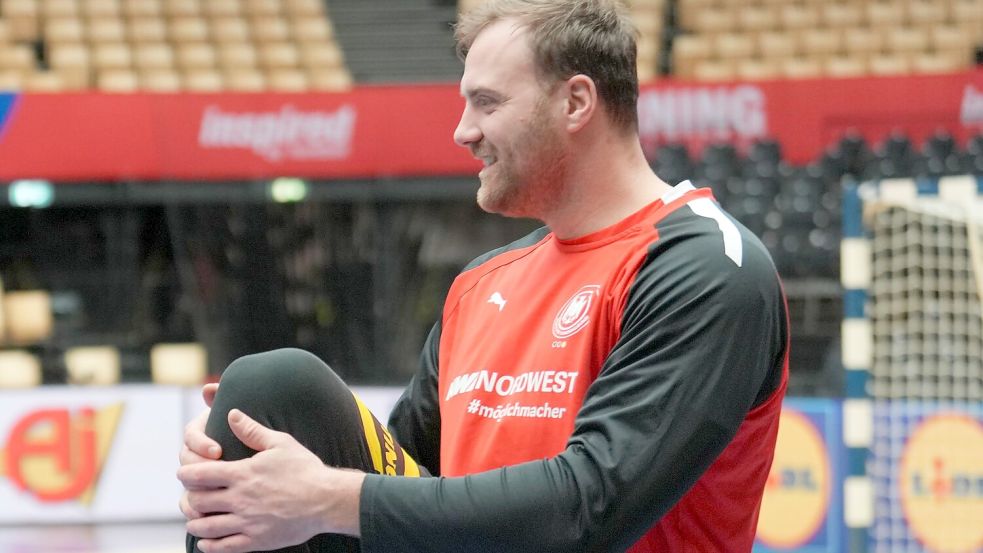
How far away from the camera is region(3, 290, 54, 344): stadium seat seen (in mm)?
10797

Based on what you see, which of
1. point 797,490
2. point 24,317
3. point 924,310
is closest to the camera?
point 924,310

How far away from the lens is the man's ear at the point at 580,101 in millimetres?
1800

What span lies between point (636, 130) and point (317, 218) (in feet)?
34.7

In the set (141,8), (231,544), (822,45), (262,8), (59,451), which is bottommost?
(59,451)

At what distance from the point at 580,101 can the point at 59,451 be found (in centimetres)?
648

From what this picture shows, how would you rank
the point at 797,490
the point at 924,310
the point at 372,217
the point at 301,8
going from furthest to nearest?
the point at 301,8, the point at 372,217, the point at 797,490, the point at 924,310

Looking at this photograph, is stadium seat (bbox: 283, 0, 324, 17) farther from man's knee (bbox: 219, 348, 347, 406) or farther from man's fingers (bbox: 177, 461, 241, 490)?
man's fingers (bbox: 177, 461, 241, 490)

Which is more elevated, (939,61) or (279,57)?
(279,57)

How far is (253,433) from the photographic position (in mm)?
1592

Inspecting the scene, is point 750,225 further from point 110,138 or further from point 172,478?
point 110,138

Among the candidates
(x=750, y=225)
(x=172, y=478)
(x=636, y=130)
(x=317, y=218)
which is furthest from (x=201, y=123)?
(x=636, y=130)

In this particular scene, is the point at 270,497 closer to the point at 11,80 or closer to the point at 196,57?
the point at 11,80

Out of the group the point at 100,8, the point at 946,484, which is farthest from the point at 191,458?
the point at 100,8

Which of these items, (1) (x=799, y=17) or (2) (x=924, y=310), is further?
(1) (x=799, y=17)
